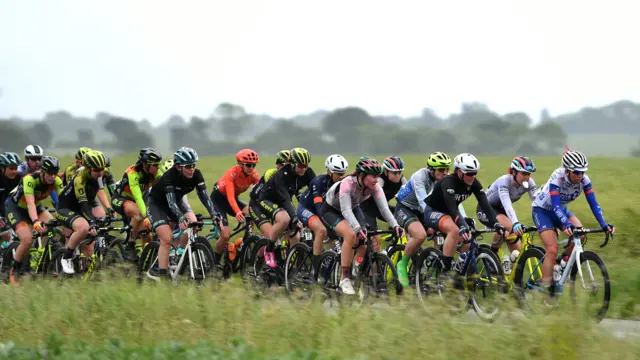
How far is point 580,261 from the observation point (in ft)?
34.1

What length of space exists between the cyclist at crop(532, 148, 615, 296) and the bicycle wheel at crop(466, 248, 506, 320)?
59cm

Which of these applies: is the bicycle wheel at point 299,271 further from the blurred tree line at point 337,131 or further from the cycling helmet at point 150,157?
the blurred tree line at point 337,131

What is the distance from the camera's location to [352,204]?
12.0m

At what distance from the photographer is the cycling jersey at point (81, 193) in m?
14.7

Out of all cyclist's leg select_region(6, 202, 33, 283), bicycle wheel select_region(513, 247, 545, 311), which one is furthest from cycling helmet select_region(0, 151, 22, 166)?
bicycle wheel select_region(513, 247, 545, 311)

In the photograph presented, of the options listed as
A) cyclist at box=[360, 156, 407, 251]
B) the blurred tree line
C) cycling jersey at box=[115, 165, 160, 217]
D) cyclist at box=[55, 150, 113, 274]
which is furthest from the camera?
the blurred tree line

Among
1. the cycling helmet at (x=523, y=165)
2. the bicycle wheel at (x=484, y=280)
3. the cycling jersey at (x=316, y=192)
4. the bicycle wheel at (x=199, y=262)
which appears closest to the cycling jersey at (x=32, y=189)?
the bicycle wheel at (x=199, y=262)

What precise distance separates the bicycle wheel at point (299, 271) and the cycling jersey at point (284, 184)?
1021 mm

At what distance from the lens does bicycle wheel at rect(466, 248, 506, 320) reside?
33.4 ft

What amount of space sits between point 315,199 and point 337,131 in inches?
2870

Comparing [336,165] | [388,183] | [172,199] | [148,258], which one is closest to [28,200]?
[148,258]

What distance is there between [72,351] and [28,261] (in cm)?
825

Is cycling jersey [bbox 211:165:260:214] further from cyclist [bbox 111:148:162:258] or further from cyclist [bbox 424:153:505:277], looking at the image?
cyclist [bbox 424:153:505:277]

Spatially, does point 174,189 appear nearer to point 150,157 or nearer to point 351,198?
point 150,157
